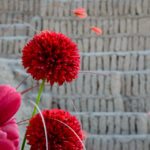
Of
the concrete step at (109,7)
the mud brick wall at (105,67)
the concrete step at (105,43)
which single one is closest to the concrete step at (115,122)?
the mud brick wall at (105,67)

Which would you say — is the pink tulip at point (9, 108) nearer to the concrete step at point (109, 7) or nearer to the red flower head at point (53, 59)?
the red flower head at point (53, 59)

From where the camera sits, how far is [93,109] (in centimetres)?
96

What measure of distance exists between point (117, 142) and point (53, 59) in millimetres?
826

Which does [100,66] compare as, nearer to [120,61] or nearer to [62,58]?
[120,61]

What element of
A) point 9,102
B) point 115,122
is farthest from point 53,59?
point 115,122

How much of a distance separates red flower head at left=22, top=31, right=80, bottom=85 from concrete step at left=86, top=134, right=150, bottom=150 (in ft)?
2.60

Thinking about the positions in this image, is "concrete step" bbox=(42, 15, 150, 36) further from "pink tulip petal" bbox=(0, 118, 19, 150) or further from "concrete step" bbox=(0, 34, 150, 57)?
"pink tulip petal" bbox=(0, 118, 19, 150)

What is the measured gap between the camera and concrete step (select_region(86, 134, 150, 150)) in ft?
2.97

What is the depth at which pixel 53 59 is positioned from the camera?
0.49 feet

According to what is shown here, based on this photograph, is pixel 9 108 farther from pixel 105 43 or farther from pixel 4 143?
pixel 105 43

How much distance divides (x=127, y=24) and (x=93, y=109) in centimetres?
37

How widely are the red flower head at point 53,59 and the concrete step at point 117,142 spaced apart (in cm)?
79

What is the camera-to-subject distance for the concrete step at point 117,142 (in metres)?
0.90

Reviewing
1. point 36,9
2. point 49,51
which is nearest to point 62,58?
point 49,51
